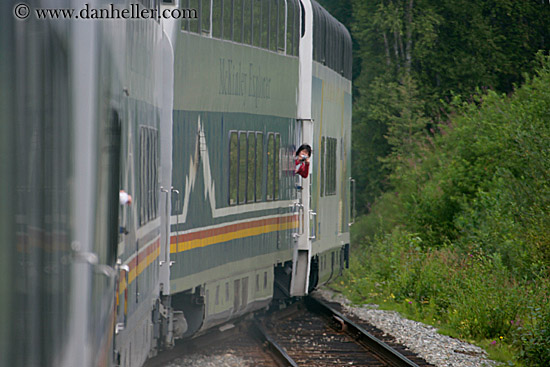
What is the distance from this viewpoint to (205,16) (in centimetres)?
1059

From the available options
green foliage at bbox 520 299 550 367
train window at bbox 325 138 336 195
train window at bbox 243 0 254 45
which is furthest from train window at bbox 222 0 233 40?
train window at bbox 325 138 336 195

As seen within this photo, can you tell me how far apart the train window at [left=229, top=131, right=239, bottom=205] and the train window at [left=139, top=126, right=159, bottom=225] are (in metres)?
4.49

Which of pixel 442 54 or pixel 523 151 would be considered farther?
pixel 442 54

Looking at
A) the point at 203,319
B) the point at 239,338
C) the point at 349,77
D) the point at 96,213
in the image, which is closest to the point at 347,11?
the point at 349,77

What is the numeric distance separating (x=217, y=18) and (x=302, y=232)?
5.24 m

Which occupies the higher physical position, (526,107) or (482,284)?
(526,107)

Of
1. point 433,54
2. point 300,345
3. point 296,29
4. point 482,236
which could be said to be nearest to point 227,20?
point 296,29

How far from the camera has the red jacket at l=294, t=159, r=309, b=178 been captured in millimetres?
15203

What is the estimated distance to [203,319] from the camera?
10.8 meters

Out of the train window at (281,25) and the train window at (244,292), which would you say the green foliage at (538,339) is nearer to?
the train window at (244,292)

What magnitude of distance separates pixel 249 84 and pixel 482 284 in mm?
4732

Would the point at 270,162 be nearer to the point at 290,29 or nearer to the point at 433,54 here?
the point at 290,29

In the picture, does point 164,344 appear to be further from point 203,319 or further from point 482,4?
point 482,4

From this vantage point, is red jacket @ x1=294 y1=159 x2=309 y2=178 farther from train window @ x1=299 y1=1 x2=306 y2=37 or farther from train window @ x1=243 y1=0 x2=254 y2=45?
train window @ x1=243 y1=0 x2=254 y2=45
